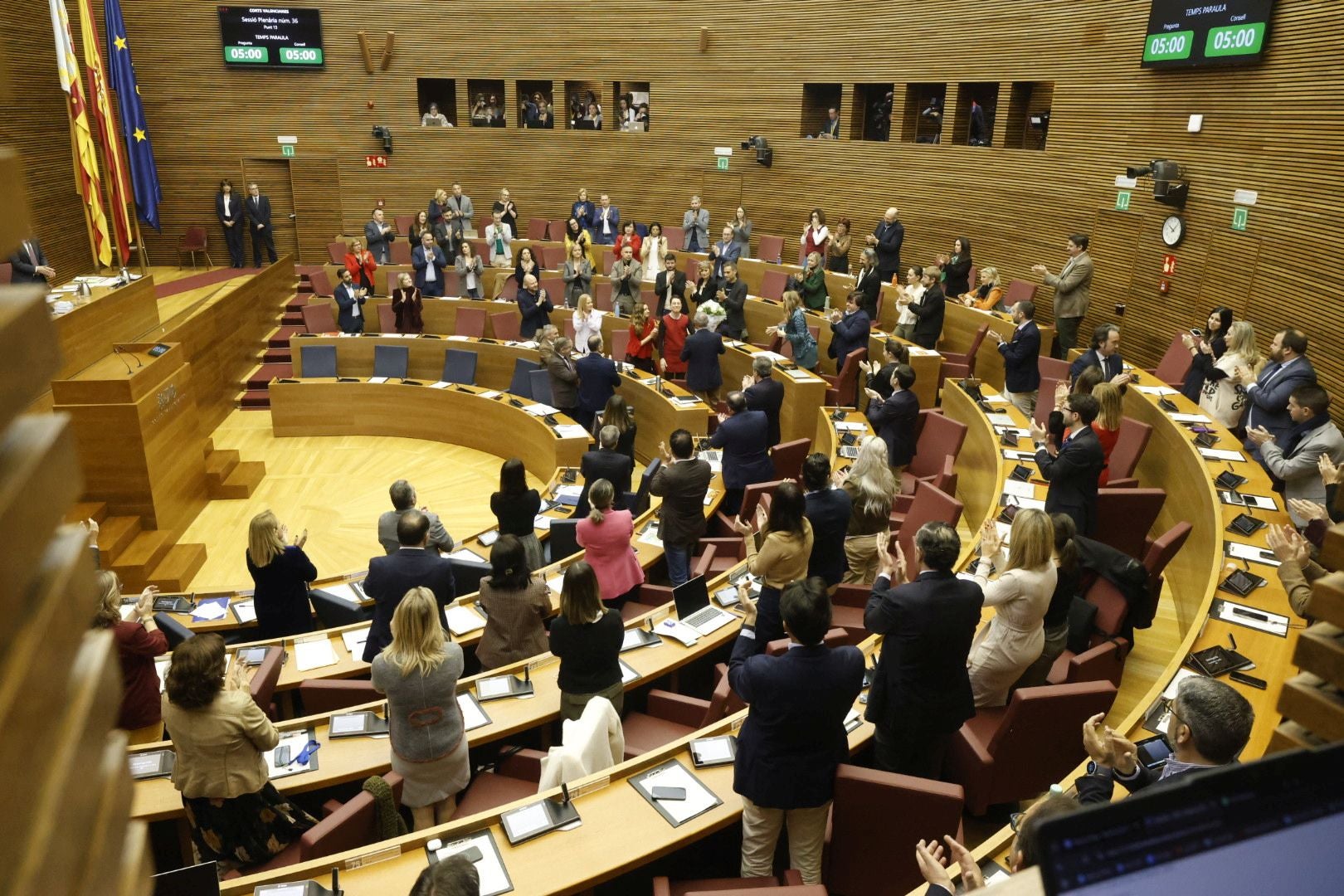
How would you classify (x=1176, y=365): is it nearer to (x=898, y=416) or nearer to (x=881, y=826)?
(x=898, y=416)

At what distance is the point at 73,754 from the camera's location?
0.75 m

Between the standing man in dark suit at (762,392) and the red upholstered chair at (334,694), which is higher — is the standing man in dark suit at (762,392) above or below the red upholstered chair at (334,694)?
above

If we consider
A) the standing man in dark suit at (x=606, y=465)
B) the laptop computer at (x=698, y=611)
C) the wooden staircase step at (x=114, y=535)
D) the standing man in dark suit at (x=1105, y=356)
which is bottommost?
the wooden staircase step at (x=114, y=535)

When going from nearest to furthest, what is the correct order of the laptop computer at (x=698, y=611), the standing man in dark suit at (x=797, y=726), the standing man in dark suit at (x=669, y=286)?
the standing man in dark suit at (x=797, y=726)
the laptop computer at (x=698, y=611)
the standing man in dark suit at (x=669, y=286)

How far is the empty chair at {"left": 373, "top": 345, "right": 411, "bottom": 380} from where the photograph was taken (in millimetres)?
11547

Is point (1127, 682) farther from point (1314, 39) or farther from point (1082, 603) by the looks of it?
point (1314, 39)

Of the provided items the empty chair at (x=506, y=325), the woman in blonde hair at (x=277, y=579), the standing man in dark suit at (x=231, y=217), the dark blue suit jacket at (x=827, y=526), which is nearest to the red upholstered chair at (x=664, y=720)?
the dark blue suit jacket at (x=827, y=526)

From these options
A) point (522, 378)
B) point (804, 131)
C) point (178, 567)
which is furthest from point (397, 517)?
point (804, 131)

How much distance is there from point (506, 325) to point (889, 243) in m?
5.12

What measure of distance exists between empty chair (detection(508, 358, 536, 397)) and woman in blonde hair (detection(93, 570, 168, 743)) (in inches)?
253

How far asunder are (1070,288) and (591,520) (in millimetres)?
6486

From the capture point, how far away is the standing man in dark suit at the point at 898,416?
7.06 meters

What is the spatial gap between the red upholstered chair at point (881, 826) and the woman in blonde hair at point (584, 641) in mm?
1203

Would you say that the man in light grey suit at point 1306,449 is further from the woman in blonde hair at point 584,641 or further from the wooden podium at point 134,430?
the wooden podium at point 134,430
